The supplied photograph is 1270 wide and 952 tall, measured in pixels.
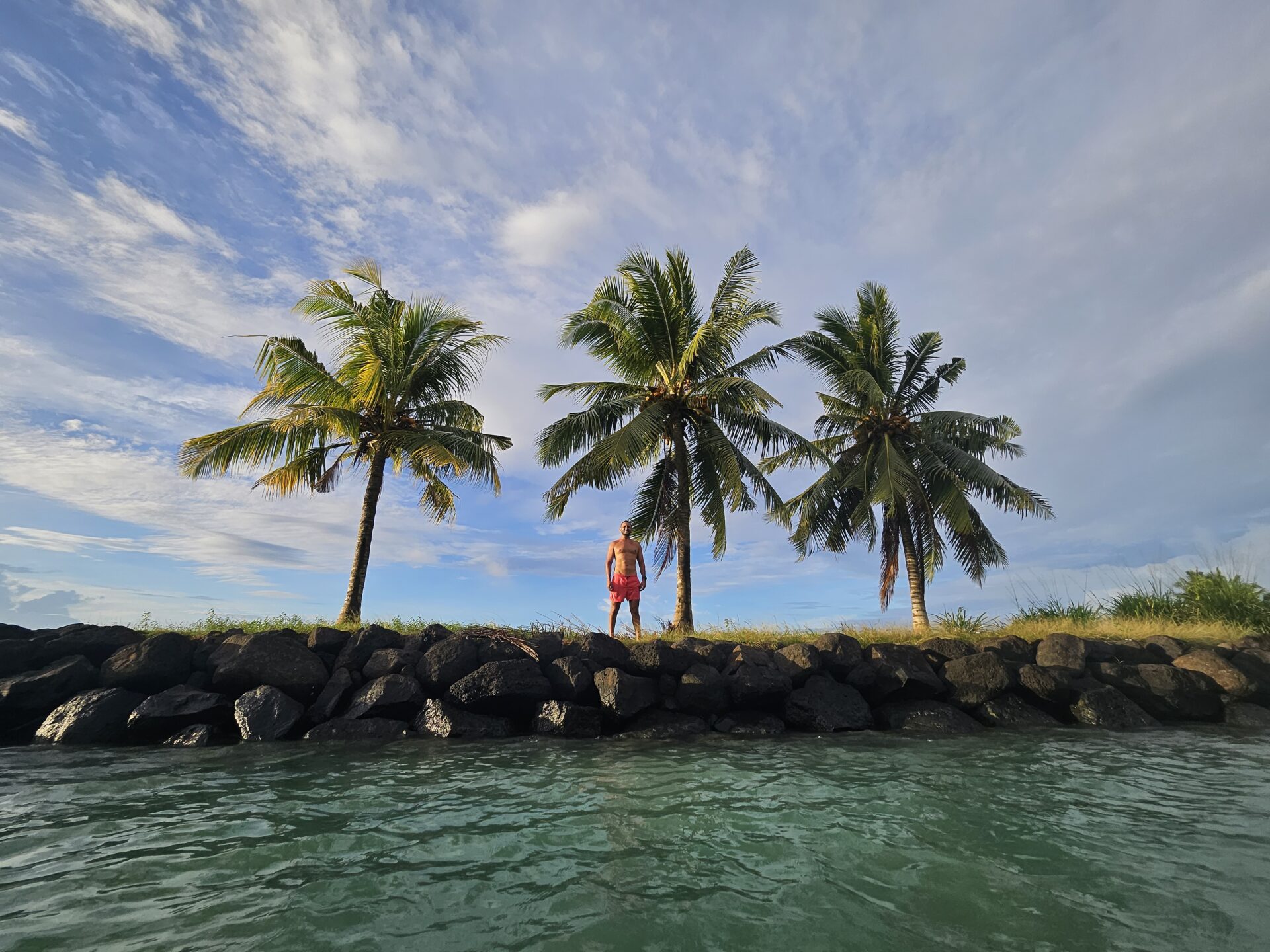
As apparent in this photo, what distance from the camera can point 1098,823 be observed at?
16.3ft

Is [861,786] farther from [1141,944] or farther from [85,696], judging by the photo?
[85,696]

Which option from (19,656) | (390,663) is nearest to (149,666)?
(19,656)

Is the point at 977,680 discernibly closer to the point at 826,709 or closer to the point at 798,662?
the point at 826,709

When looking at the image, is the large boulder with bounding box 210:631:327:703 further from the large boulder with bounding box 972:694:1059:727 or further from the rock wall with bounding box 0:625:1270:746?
the large boulder with bounding box 972:694:1059:727

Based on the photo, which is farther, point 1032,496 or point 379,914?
point 1032,496

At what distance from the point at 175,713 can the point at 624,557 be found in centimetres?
742

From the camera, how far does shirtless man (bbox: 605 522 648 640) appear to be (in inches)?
488

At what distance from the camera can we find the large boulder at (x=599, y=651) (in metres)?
9.59

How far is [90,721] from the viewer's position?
8.16 m

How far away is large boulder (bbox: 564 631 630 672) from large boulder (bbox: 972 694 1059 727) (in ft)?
19.4

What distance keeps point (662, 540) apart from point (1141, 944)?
43.9 ft

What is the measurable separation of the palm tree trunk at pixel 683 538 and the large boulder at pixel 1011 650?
6370 mm

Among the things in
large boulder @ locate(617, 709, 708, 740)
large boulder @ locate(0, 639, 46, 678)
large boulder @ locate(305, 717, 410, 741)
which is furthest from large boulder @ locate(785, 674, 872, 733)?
large boulder @ locate(0, 639, 46, 678)

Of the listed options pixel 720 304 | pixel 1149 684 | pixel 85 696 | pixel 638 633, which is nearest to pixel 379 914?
pixel 85 696
